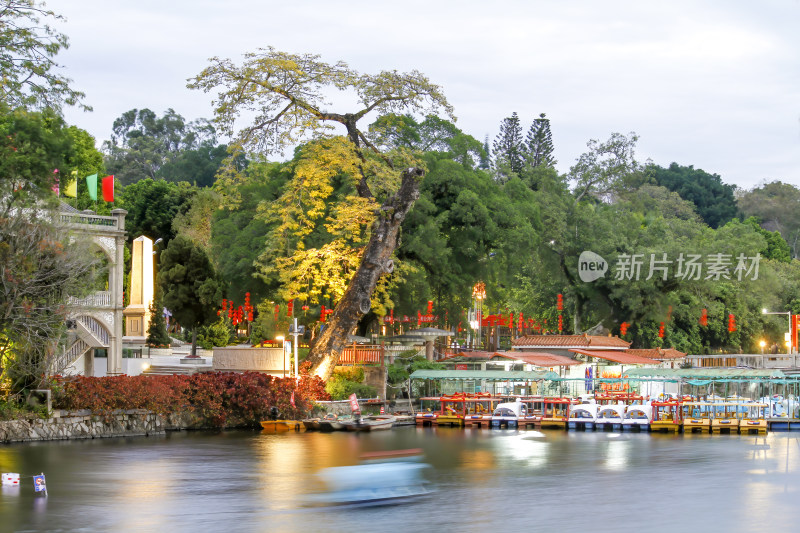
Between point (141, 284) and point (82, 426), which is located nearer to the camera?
point (82, 426)

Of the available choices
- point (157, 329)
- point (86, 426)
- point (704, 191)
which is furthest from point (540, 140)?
point (86, 426)

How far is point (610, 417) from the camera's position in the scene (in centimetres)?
4591

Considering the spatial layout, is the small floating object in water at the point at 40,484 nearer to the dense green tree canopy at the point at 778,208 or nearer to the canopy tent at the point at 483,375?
the canopy tent at the point at 483,375

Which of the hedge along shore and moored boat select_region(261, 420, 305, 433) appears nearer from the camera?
the hedge along shore

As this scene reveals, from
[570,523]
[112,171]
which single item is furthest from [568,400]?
[112,171]

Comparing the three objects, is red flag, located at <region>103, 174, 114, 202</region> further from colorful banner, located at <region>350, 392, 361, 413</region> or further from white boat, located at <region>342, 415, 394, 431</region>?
white boat, located at <region>342, 415, 394, 431</region>

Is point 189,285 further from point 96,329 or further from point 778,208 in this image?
point 778,208

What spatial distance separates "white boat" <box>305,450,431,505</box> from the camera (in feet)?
76.9

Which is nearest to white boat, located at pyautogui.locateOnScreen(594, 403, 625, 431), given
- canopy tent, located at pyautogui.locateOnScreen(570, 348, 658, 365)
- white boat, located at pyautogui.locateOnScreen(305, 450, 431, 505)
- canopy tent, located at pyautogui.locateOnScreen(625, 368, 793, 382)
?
canopy tent, located at pyautogui.locateOnScreen(625, 368, 793, 382)

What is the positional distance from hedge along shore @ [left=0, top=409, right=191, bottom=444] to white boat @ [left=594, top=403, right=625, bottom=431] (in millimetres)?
18758

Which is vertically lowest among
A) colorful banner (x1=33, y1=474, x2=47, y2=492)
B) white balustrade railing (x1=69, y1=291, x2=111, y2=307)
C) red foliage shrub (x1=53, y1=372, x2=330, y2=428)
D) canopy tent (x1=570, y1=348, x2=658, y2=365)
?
colorful banner (x1=33, y1=474, x2=47, y2=492)

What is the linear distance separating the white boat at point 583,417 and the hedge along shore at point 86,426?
694 inches

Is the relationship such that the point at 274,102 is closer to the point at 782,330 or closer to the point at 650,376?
the point at 650,376

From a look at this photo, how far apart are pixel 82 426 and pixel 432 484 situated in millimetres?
16389
